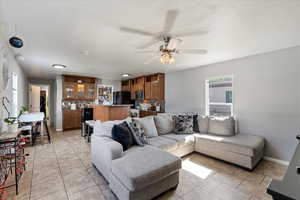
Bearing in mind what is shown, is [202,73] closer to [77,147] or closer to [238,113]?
[238,113]

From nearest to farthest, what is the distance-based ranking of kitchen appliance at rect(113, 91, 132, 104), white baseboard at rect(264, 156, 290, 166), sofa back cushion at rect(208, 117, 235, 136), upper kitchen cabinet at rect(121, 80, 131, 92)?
white baseboard at rect(264, 156, 290, 166) < sofa back cushion at rect(208, 117, 235, 136) < kitchen appliance at rect(113, 91, 132, 104) < upper kitchen cabinet at rect(121, 80, 131, 92)

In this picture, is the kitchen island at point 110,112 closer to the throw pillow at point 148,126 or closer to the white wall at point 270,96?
the throw pillow at point 148,126

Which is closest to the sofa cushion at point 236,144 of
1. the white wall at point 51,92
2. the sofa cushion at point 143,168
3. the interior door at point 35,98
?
the sofa cushion at point 143,168

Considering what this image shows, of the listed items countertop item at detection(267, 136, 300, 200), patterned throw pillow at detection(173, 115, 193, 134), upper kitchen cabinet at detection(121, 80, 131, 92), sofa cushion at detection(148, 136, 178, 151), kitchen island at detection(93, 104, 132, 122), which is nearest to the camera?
countertop item at detection(267, 136, 300, 200)

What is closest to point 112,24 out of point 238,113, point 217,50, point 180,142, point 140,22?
point 140,22

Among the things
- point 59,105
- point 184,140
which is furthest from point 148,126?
point 59,105

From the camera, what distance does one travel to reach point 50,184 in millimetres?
2129

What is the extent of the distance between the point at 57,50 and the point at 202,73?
12.8 ft

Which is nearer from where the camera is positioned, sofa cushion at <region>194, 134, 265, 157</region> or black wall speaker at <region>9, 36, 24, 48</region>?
black wall speaker at <region>9, 36, 24, 48</region>

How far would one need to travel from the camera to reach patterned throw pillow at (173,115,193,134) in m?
3.49

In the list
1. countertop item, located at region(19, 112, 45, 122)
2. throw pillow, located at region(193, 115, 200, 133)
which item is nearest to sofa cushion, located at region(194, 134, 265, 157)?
throw pillow, located at region(193, 115, 200, 133)

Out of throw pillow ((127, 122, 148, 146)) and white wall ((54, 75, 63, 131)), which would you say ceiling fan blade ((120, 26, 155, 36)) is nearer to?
throw pillow ((127, 122, 148, 146))

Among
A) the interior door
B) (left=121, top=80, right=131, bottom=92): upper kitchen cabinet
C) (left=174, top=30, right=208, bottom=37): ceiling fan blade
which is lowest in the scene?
the interior door

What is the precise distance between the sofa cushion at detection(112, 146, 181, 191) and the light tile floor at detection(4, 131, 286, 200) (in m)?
0.42
